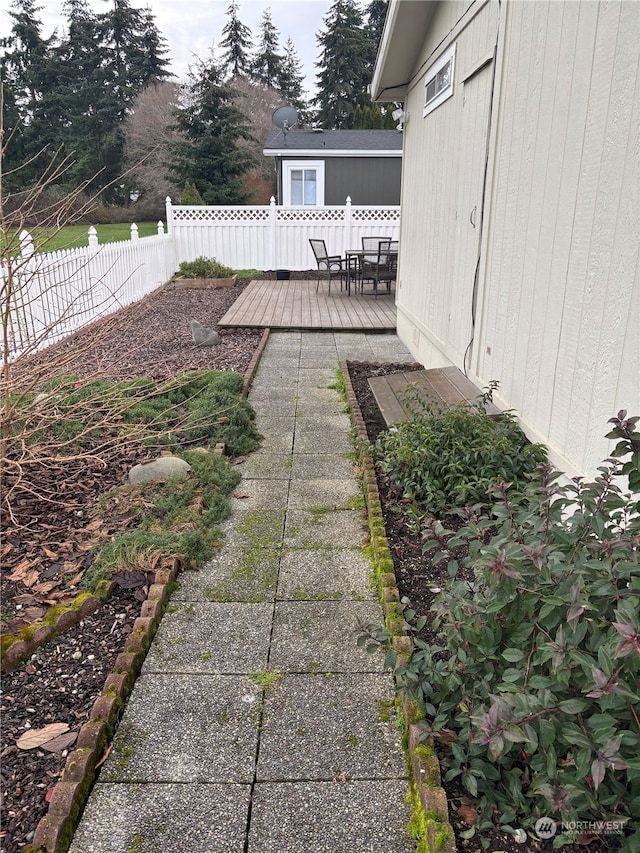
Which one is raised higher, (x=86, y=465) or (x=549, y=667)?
(x=549, y=667)

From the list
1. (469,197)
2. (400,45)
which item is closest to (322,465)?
(469,197)

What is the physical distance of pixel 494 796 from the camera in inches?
66.3

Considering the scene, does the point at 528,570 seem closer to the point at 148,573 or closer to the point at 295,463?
the point at 148,573

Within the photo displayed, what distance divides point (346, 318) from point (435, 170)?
345 centimetres

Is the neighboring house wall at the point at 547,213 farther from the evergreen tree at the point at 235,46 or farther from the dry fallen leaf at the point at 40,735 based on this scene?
the evergreen tree at the point at 235,46

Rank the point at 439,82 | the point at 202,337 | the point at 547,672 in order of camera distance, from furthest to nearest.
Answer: the point at 202,337
the point at 439,82
the point at 547,672

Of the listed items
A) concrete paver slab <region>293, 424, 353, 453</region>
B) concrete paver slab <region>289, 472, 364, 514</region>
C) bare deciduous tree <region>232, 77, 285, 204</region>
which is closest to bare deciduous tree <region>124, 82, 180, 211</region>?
bare deciduous tree <region>232, 77, 285, 204</region>

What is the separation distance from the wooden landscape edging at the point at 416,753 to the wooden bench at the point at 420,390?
1496 millimetres

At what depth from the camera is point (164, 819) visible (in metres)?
1.75

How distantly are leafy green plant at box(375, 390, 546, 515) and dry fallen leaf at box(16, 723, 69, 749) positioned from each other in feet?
6.85

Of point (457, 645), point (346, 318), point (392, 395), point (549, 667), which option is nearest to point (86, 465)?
point (392, 395)

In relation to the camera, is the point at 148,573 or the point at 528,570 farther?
the point at 148,573

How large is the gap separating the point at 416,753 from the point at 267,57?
1663 inches

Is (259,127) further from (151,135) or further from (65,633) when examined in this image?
(65,633)
